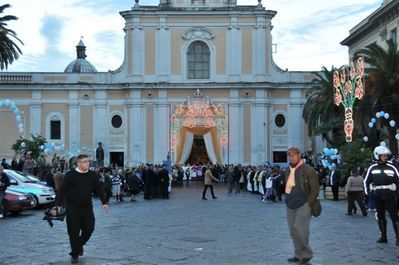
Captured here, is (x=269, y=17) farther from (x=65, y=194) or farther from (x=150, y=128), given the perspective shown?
(x=65, y=194)

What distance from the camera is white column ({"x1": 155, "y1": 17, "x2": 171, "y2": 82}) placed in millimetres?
52125

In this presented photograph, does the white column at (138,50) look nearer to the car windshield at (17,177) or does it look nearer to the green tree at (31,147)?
the green tree at (31,147)

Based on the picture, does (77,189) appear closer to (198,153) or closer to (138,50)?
(138,50)

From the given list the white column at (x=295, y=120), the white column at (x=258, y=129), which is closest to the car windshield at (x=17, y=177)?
the white column at (x=258, y=129)

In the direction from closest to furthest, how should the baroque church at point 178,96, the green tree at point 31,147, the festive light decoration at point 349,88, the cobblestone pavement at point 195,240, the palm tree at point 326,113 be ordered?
the cobblestone pavement at point 195,240 < the festive light decoration at point 349,88 < the palm tree at point 326,113 < the green tree at point 31,147 < the baroque church at point 178,96

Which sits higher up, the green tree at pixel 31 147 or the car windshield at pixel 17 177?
the green tree at pixel 31 147

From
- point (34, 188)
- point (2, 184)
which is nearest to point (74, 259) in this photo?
point (2, 184)

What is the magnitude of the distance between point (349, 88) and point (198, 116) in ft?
69.8

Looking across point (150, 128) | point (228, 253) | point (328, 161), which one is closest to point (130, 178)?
point (328, 161)

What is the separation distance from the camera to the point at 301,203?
10.0 metres

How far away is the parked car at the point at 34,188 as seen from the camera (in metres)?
22.9

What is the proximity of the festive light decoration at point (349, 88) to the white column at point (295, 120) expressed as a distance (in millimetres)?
18636

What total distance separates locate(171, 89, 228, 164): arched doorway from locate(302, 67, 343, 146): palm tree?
834cm

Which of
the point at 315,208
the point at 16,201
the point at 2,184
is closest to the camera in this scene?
the point at 315,208
